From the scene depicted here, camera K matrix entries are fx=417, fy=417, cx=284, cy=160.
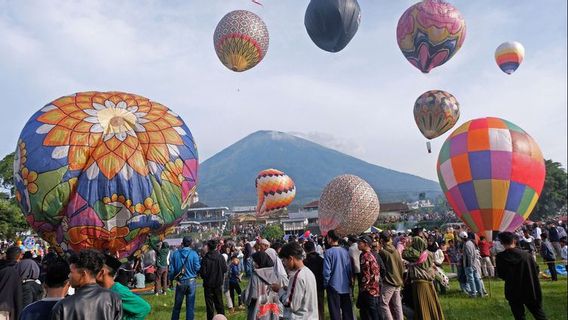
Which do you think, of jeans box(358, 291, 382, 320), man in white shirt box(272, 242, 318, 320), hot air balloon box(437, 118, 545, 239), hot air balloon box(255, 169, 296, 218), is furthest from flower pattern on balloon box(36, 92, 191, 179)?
hot air balloon box(255, 169, 296, 218)

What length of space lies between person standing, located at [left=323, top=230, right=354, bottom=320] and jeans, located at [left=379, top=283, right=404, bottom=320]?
57 centimetres

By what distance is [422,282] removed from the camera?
7.32 meters

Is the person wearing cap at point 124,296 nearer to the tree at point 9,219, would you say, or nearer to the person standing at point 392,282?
the person standing at point 392,282

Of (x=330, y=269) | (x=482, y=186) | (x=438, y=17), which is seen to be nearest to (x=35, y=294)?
(x=330, y=269)

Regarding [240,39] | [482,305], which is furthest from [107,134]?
[240,39]

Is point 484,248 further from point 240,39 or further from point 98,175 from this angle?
point 240,39

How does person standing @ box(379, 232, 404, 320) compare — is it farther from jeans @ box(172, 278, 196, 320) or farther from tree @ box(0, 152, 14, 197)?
tree @ box(0, 152, 14, 197)

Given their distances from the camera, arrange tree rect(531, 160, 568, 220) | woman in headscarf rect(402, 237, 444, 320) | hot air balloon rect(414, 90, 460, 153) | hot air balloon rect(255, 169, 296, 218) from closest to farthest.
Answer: woman in headscarf rect(402, 237, 444, 320), hot air balloon rect(414, 90, 460, 153), hot air balloon rect(255, 169, 296, 218), tree rect(531, 160, 568, 220)

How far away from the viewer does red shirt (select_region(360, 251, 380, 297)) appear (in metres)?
7.10

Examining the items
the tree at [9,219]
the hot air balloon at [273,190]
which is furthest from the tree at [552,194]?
the tree at [9,219]

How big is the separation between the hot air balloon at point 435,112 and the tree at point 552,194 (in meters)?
38.8

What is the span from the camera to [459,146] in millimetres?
15125

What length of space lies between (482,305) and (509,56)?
26.7 m

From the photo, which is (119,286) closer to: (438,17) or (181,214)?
(181,214)
